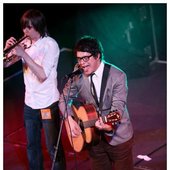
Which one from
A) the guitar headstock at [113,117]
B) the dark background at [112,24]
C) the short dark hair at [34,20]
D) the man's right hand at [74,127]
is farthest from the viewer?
the dark background at [112,24]

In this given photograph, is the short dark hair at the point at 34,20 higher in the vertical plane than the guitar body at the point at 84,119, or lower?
higher

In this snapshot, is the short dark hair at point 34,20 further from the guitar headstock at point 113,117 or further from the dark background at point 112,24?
the dark background at point 112,24

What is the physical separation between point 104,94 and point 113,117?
34 centimetres

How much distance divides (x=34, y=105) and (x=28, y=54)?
1.69 ft

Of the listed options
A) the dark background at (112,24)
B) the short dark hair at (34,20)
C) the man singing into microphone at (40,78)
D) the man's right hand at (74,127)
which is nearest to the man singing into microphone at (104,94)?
the man's right hand at (74,127)

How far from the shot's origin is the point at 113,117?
3.99m

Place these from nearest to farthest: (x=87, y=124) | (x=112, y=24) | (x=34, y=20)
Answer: (x=87, y=124), (x=34, y=20), (x=112, y=24)

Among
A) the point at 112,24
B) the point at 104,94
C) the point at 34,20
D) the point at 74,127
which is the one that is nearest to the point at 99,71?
the point at 104,94

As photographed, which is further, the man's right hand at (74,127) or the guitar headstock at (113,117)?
the man's right hand at (74,127)

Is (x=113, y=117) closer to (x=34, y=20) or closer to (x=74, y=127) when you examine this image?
(x=74, y=127)

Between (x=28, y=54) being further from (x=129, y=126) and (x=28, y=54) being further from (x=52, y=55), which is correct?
(x=129, y=126)

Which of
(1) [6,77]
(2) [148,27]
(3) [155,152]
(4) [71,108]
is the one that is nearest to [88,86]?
(4) [71,108]

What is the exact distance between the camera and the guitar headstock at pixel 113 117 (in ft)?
13.1

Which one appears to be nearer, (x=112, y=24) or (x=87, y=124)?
(x=87, y=124)
